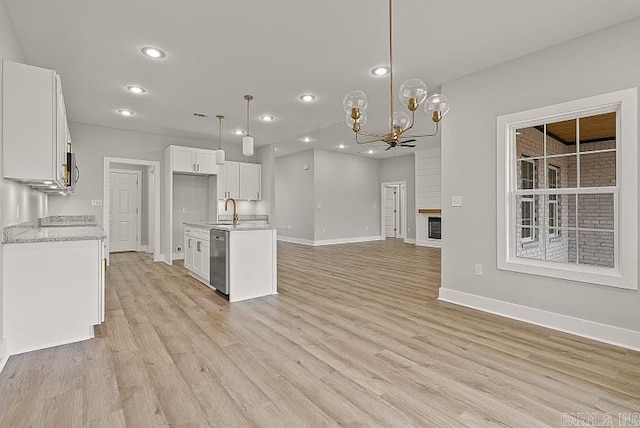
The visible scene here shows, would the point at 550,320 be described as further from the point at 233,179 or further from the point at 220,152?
the point at 233,179

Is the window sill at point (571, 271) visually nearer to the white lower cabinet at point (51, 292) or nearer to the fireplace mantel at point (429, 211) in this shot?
the white lower cabinet at point (51, 292)

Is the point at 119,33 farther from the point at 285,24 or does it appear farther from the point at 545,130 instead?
the point at 545,130

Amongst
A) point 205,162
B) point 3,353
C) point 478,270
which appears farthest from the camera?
point 205,162

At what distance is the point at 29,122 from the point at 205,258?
2628mm

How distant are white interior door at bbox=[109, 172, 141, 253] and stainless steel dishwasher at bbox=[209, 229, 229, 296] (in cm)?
500

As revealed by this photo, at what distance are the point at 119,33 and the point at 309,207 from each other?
22.7 feet

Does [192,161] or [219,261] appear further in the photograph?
[192,161]

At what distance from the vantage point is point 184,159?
6555 millimetres

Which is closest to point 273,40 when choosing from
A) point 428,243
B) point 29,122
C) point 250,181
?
point 29,122

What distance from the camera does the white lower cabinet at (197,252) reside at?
4.64 meters

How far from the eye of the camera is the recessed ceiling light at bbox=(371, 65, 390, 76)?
3660mm

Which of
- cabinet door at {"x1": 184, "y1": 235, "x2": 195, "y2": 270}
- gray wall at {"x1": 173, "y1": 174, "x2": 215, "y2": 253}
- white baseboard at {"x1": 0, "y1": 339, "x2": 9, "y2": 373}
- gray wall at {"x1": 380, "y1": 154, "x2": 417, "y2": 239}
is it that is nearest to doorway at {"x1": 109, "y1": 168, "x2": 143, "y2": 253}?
gray wall at {"x1": 173, "y1": 174, "x2": 215, "y2": 253}

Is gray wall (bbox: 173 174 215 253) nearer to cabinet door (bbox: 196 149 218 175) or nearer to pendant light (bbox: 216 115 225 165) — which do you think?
cabinet door (bbox: 196 149 218 175)

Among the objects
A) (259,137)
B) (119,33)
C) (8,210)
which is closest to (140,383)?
(8,210)
